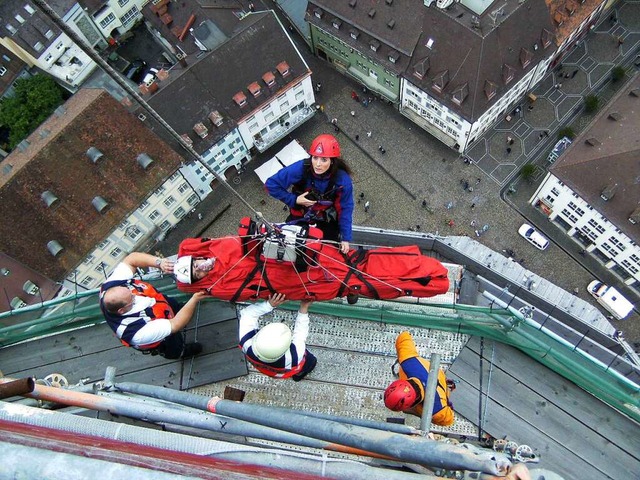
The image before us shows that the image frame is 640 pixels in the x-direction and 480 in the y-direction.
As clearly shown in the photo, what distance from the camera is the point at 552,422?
11.4 metres

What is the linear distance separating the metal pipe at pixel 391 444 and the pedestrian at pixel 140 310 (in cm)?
437

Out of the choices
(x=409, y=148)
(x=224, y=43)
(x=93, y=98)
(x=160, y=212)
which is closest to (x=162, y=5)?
(x=224, y=43)

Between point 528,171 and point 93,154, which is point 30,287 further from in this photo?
point 528,171

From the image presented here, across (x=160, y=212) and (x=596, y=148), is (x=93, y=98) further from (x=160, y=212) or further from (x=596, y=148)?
(x=596, y=148)

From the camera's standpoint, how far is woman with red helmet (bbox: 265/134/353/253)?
13.1m

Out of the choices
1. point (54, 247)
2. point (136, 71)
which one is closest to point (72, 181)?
point (54, 247)

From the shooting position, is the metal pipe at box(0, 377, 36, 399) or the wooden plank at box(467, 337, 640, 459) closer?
the metal pipe at box(0, 377, 36, 399)

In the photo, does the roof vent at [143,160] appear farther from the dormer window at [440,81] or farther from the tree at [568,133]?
the tree at [568,133]

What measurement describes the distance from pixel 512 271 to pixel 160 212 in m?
18.4

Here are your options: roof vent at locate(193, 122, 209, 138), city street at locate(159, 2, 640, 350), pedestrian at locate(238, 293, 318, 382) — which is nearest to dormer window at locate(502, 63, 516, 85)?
city street at locate(159, 2, 640, 350)

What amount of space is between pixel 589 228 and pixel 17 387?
92.5 ft

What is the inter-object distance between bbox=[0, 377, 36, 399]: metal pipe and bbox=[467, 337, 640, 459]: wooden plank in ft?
29.7

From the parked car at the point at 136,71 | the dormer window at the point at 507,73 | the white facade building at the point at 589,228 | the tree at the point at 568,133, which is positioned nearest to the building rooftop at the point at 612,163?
the white facade building at the point at 589,228

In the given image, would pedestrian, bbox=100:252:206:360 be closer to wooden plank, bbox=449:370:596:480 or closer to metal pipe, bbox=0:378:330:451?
metal pipe, bbox=0:378:330:451
